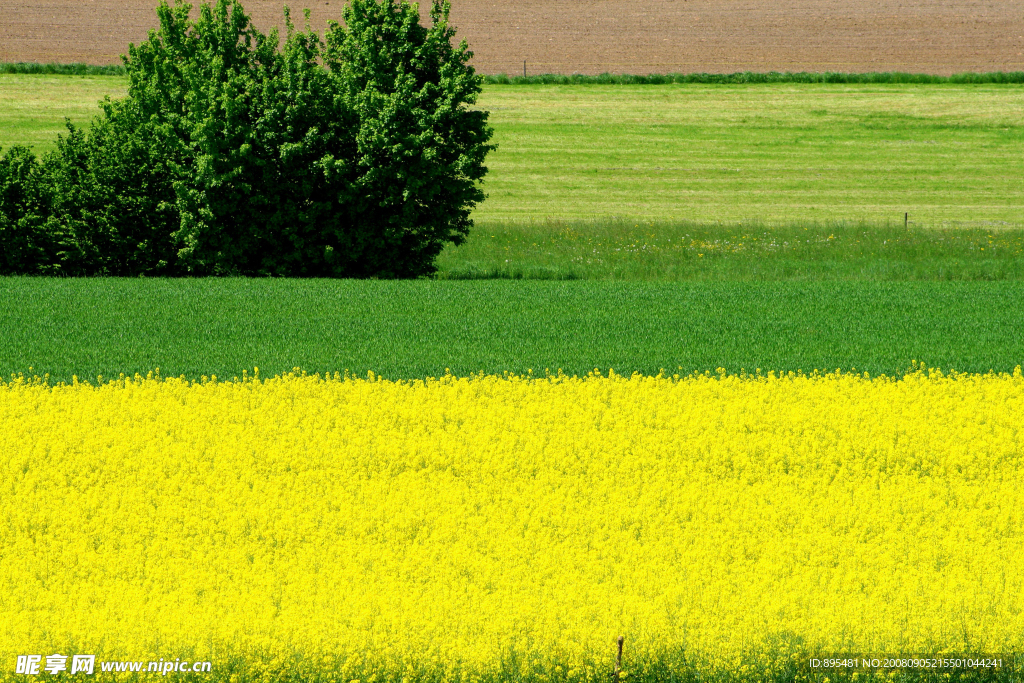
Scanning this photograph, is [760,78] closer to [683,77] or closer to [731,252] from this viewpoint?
[683,77]

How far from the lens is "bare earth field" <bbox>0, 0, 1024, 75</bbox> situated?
55.3 m

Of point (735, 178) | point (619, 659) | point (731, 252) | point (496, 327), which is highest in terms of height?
point (619, 659)

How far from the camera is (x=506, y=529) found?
350 inches

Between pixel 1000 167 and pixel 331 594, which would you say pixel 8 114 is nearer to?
pixel 1000 167

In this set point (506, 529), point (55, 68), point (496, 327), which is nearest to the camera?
point (506, 529)

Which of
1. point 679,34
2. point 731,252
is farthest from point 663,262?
point 679,34

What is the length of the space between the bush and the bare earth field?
1063 inches

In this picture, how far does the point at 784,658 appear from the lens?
22.7ft

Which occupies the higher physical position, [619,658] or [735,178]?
[619,658]

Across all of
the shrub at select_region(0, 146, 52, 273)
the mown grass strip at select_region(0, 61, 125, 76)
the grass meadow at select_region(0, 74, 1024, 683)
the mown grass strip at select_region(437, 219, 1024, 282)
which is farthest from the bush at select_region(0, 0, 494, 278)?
the mown grass strip at select_region(0, 61, 125, 76)

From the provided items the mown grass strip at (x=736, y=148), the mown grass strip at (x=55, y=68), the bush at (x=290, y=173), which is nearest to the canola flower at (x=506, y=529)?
the bush at (x=290, y=173)

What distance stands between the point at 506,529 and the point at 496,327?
11.0 m

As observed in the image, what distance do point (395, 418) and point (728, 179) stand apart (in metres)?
36.3

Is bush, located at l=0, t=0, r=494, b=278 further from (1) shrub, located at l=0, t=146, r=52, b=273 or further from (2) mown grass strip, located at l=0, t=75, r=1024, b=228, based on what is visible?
(2) mown grass strip, located at l=0, t=75, r=1024, b=228
